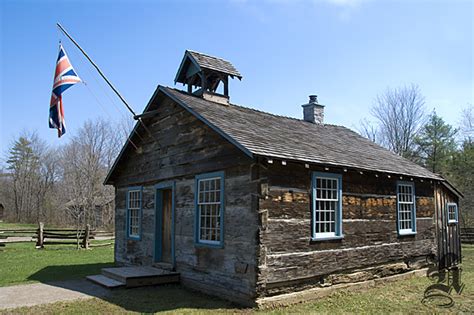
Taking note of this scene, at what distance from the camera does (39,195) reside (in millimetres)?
54656

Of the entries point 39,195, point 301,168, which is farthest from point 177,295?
point 39,195

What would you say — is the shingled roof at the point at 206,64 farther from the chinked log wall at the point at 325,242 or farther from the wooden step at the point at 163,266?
the wooden step at the point at 163,266

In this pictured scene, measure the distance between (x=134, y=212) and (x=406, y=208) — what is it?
31.0ft

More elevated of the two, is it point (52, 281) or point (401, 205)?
point (401, 205)

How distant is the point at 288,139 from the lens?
11.3 metres

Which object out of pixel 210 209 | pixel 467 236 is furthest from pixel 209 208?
pixel 467 236

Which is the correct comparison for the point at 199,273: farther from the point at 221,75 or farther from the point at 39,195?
the point at 39,195

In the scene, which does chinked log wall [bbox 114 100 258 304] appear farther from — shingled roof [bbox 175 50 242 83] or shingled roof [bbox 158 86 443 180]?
shingled roof [bbox 175 50 242 83]

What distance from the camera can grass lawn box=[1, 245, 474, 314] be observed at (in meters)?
8.78

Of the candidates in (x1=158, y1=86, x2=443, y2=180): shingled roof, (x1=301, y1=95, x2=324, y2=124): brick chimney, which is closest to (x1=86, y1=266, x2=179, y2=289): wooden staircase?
(x1=158, y1=86, x2=443, y2=180): shingled roof

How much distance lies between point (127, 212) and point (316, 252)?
767cm

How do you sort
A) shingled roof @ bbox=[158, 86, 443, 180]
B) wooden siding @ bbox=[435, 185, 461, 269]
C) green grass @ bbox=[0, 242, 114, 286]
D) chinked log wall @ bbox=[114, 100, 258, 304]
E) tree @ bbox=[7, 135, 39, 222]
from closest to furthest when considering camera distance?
chinked log wall @ bbox=[114, 100, 258, 304], shingled roof @ bbox=[158, 86, 443, 180], green grass @ bbox=[0, 242, 114, 286], wooden siding @ bbox=[435, 185, 461, 269], tree @ bbox=[7, 135, 39, 222]

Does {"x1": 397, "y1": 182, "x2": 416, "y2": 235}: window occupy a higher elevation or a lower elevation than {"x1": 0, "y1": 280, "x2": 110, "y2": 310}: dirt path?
higher

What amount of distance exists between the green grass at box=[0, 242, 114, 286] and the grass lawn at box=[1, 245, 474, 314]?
14.0 feet
